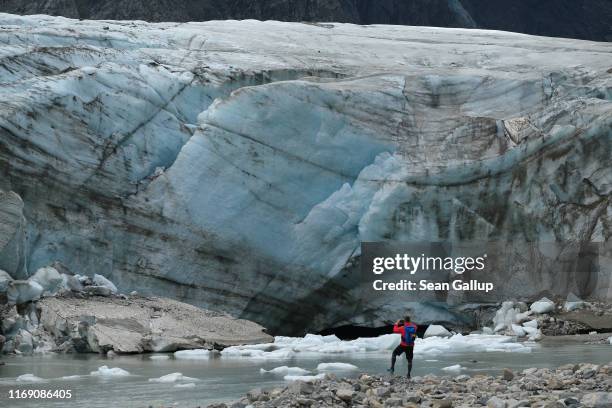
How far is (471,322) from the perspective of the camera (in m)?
16.2

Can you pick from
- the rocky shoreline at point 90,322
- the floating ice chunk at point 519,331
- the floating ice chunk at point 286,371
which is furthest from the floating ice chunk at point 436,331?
the floating ice chunk at point 286,371

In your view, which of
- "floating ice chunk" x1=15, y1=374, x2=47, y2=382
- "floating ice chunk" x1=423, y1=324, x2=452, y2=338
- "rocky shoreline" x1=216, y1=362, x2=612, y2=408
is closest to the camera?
"rocky shoreline" x1=216, y1=362, x2=612, y2=408

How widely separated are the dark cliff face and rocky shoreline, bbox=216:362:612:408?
2865cm

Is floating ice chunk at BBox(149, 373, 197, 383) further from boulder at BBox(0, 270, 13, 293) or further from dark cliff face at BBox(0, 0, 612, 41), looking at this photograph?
dark cliff face at BBox(0, 0, 612, 41)

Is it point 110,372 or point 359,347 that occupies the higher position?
point 359,347

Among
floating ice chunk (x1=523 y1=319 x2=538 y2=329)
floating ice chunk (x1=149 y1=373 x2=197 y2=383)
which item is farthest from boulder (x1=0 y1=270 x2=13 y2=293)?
floating ice chunk (x1=523 y1=319 x2=538 y2=329)

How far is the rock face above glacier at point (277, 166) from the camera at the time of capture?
14.9 meters

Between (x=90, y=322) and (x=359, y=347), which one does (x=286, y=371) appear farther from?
(x=90, y=322)

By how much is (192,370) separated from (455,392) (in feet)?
12.6

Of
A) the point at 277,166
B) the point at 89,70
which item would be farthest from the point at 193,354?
the point at 89,70

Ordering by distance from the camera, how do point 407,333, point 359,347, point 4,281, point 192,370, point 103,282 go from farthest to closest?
point 103,282 → point 359,347 → point 4,281 → point 192,370 → point 407,333

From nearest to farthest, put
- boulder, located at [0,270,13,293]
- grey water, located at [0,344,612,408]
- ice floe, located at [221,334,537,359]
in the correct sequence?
1. grey water, located at [0,344,612,408]
2. ice floe, located at [221,334,537,359]
3. boulder, located at [0,270,13,293]

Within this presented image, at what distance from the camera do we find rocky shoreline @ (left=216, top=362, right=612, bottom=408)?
673 cm

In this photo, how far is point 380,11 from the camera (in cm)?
3944
